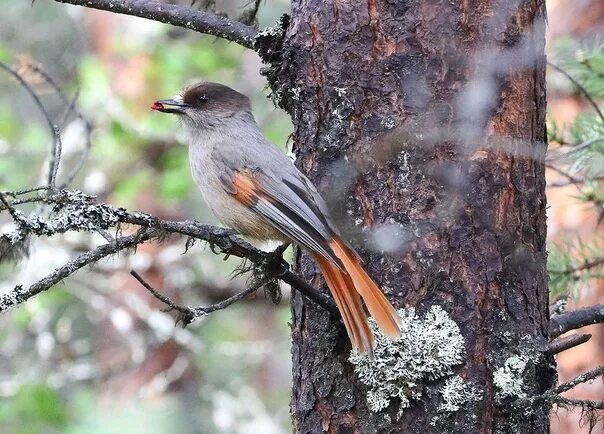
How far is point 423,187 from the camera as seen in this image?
3.03 m

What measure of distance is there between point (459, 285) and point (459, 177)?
14.0 inches

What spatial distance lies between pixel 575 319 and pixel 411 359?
0.69 meters

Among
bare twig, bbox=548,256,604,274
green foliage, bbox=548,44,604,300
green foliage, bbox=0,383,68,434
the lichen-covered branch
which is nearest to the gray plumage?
the lichen-covered branch

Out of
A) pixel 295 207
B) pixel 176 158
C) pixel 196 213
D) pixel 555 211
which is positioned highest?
pixel 196 213

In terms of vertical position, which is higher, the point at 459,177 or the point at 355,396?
the point at 459,177

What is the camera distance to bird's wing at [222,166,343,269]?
10.4ft

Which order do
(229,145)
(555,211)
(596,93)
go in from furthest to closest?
(555,211) < (596,93) < (229,145)

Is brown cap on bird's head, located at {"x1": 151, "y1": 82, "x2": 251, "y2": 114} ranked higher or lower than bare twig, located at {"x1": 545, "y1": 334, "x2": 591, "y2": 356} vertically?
higher

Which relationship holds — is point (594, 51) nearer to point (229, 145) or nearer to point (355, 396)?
point (229, 145)

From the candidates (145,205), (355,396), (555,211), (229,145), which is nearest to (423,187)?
(355,396)

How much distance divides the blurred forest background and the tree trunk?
277 centimetres

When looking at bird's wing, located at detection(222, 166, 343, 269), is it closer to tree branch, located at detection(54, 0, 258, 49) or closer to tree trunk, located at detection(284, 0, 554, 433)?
tree trunk, located at detection(284, 0, 554, 433)

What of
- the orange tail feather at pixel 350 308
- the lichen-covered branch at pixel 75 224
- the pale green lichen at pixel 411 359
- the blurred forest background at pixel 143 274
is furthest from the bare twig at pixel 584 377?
the blurred forest background at pixel 143 274

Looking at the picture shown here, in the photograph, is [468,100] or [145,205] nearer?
[468,100]
